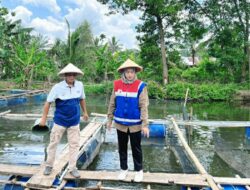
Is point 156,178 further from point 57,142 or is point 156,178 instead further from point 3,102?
point 3,102

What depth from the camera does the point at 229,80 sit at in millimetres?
23656

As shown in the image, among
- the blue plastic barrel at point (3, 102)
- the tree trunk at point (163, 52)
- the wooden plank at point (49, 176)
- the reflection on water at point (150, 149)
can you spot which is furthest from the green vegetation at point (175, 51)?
the wooden plank at point (49, 176)

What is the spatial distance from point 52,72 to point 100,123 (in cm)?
1904

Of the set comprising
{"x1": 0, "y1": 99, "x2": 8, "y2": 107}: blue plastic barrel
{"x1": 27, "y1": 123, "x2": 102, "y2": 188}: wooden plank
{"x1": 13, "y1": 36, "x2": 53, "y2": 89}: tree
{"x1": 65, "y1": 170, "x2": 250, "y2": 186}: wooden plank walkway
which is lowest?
{"x1": 65, "y1": 170, "x2": 250, "y2": 186}: wooden plank walkway

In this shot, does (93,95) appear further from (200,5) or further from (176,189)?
(176,189)

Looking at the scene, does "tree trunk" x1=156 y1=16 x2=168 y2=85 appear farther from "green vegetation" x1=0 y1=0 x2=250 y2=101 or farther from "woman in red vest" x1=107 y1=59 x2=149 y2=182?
"woman in red vest" x1=107 y1=59 x2=149 y2=182

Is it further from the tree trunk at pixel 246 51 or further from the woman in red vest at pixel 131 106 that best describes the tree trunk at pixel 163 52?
the woman in red vest at pixel 131 106

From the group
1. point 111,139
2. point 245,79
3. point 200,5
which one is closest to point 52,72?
point 200,5

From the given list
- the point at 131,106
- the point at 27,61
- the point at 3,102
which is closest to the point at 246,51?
the point at 27,61

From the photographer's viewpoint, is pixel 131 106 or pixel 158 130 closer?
pixel 131 106

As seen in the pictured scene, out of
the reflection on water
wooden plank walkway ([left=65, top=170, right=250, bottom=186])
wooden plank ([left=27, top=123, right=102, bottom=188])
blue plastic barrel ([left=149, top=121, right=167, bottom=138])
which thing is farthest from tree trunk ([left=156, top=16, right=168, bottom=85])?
wooden plank walkway ([left=65, top=170, right=250, bottom=186])

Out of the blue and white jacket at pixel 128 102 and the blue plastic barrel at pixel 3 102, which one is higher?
the blue and white jacket at pixel 128 102

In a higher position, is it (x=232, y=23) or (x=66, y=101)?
(x=232, y=23)

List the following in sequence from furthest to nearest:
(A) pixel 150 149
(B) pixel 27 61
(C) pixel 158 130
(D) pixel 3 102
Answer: (B) pixel 27 61 → (D) pixel 3 102 → (C) pixel 158 130 → (A) pixel 150 149
